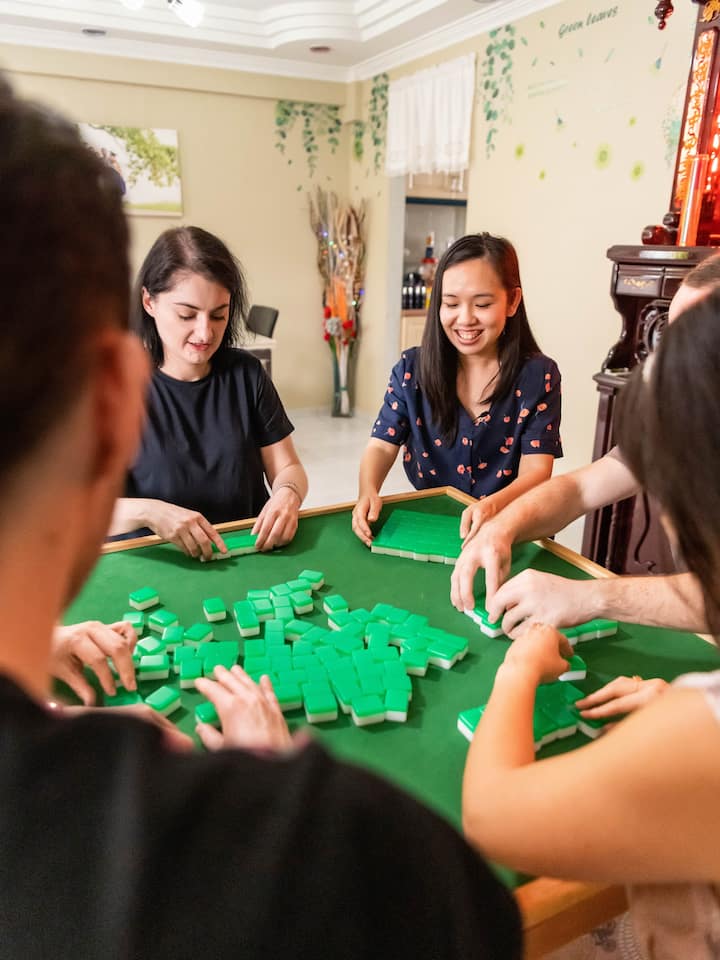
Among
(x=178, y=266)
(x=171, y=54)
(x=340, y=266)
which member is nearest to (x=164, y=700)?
(x=178, y=266)

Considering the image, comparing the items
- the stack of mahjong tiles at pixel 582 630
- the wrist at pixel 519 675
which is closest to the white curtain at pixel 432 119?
the stack of mahjong tiles at pixel 582 630

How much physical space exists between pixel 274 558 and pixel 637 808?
1015mm

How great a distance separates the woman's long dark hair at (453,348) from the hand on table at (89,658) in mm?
1335

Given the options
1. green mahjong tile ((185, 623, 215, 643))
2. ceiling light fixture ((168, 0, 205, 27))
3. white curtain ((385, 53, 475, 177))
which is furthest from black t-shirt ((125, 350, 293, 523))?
white curtain ((385, 53, 475, 177))

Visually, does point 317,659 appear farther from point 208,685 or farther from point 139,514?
point 139,514

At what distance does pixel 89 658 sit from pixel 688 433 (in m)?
0.90

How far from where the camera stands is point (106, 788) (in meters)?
0.39

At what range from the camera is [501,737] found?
33.4 inches

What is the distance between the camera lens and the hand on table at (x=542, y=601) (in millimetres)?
1208

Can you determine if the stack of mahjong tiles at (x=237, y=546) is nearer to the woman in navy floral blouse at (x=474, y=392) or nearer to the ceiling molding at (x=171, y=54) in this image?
the woman in navy floral blouse at (x=474, y=392)

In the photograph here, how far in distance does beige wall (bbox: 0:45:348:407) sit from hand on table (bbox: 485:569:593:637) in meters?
4.21

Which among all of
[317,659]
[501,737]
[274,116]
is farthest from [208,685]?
[274,116]

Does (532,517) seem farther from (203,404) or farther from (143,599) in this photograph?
(203,404)

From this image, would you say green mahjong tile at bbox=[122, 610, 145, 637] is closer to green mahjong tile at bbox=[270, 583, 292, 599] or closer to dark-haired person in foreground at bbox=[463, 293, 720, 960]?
green mahjong tile at bbox=[270, 583, 292, 599]
